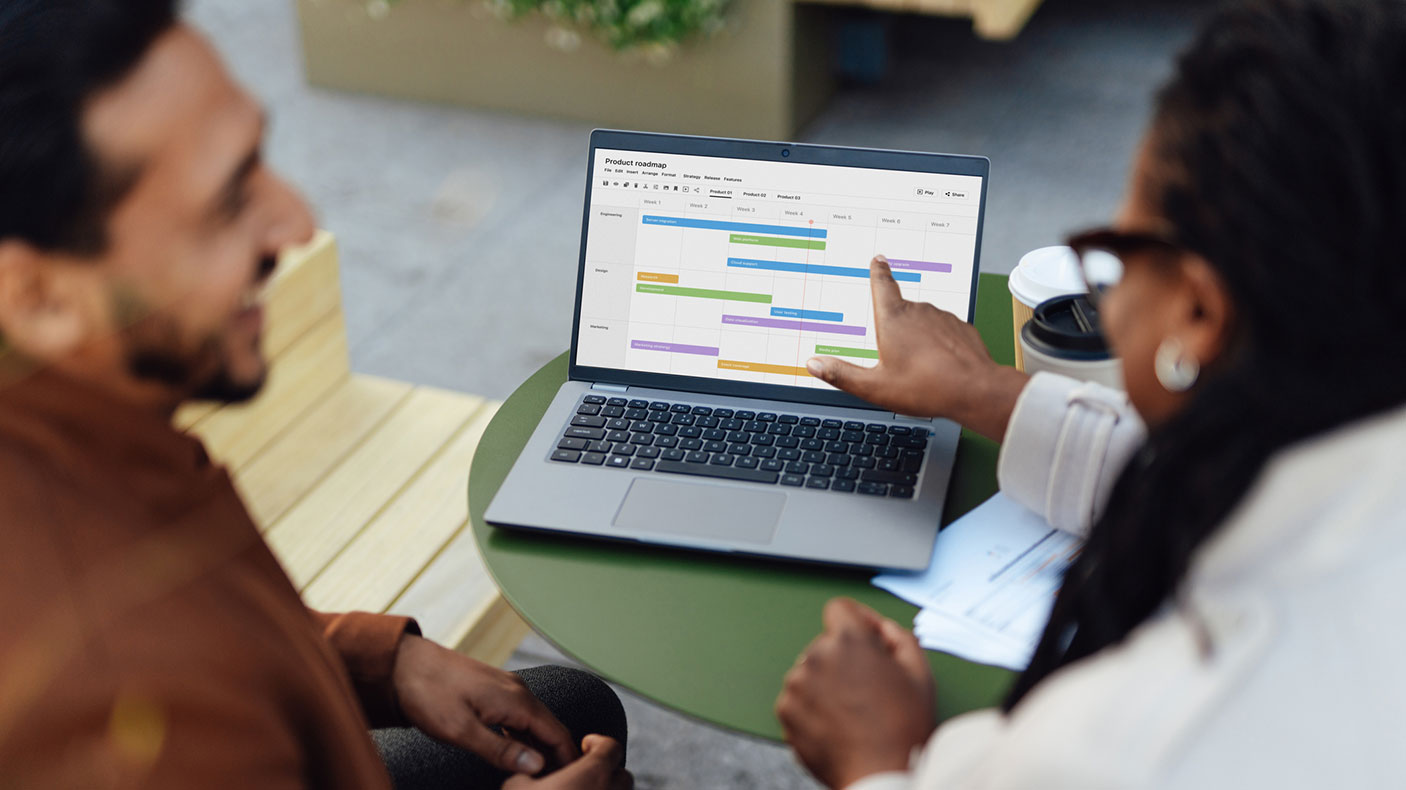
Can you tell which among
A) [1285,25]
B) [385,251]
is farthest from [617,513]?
[385,251]

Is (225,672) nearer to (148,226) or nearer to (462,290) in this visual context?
(148,226)

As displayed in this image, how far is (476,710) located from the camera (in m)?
1.16

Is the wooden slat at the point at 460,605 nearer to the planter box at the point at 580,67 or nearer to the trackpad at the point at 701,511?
the trackpad at the point at 701,511

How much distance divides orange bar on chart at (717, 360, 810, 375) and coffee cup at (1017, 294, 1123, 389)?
221 millimetres

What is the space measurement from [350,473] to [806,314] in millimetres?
924

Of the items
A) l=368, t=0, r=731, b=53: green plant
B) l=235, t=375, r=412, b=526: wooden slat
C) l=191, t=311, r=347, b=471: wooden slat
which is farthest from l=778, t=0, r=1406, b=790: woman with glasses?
l=368, t=0, r=731, b=53: green plant

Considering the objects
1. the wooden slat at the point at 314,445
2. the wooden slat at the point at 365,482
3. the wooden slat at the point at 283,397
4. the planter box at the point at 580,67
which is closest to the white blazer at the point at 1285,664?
the wooden slat at the point at 365,482

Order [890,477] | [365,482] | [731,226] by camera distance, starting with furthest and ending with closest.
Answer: [365,482], [731,226], [890,477]

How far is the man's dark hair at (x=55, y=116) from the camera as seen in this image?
725mm

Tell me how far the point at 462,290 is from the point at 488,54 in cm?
111

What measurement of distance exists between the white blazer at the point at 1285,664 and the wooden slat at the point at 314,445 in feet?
4.66

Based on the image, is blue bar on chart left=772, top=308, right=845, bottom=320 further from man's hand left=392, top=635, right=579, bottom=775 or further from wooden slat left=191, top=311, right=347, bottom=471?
wooden slat left=191, top=311, right=347, bottom=471

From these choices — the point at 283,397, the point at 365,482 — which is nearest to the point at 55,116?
the point at 365,482

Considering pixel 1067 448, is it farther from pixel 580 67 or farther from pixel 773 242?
pixel 580 67
